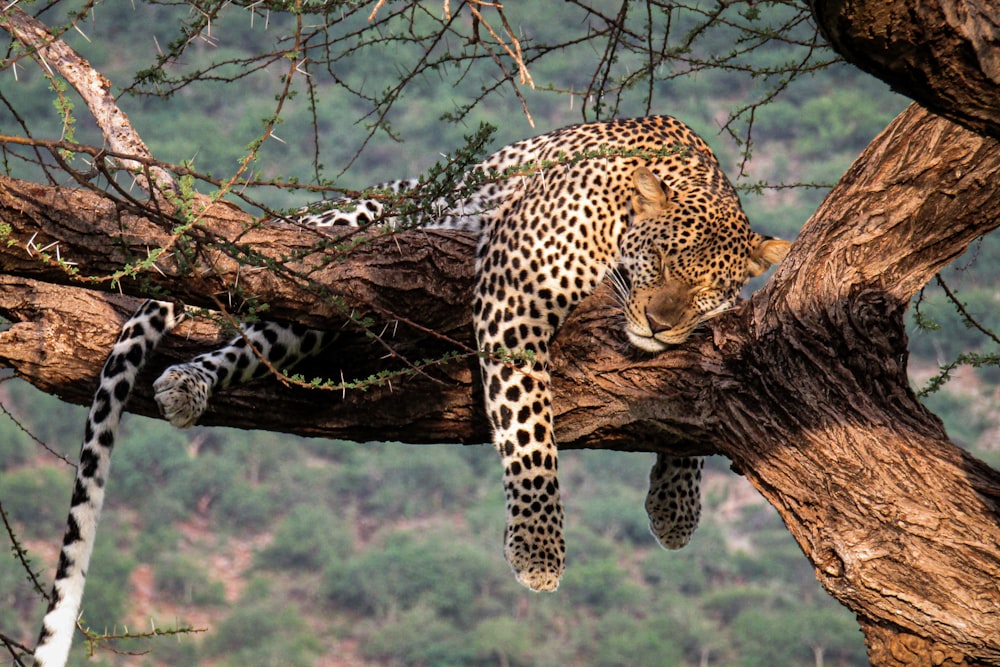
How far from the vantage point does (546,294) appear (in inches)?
187

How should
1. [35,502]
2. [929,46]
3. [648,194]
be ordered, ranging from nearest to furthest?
[929,46]
[648,194]
[35,502]

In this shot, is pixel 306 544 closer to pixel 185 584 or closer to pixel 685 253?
pixel 185 584

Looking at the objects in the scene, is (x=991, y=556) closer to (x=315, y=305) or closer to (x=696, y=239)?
(x=696, y=239)

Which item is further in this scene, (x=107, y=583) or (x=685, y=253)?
(x=107, y=583)

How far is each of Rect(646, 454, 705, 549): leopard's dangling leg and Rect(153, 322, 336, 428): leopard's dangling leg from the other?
164cm

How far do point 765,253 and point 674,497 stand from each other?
1202 mm

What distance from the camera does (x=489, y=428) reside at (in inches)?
191

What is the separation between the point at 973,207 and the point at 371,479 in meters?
44.6

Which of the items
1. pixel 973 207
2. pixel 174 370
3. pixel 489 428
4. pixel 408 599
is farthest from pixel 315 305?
pixel 408 599

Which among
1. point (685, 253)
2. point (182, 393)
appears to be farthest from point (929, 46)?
point (182, 393)

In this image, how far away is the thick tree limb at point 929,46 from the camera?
6.50 ft

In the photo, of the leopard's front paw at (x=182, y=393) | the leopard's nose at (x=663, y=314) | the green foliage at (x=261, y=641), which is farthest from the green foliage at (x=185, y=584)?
the leopard's nose at (x=663, y=314)

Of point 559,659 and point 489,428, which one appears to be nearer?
point 489,428

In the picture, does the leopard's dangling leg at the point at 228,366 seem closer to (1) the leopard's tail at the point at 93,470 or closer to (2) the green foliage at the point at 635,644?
(1) the leopard's tail at the point at 93,470
